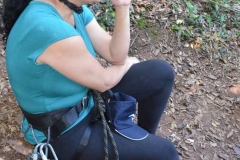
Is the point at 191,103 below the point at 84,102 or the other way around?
below

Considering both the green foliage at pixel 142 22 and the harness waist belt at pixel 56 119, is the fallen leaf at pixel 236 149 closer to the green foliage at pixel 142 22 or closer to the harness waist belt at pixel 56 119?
the green foliage at pixel 142 22

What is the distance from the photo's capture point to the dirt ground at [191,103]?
308 cm

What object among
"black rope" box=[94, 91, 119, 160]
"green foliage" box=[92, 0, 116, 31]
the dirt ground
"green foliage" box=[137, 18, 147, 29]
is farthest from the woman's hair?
"green foliage" box=[137, 18, 147, 29]

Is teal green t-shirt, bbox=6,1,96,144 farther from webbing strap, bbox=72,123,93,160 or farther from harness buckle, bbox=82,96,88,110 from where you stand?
webbing strap, bbox=72,123,93,160

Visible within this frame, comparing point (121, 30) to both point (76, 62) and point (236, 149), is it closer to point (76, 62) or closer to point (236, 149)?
point (76, 62)

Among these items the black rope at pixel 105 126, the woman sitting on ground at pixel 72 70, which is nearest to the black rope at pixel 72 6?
the woman sitting on ground at pixel 72 70

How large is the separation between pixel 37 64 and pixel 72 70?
179mm

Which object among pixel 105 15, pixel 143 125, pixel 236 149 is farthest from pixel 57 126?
pixel 105 15

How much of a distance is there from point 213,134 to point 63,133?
6.54ft

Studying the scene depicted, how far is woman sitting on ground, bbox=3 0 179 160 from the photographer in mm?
1759

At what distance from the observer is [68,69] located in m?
1.81

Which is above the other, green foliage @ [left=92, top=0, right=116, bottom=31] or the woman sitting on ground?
the woman sitting on ground

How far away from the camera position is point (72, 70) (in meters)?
1.83

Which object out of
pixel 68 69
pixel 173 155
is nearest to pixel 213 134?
pixel 173 155
